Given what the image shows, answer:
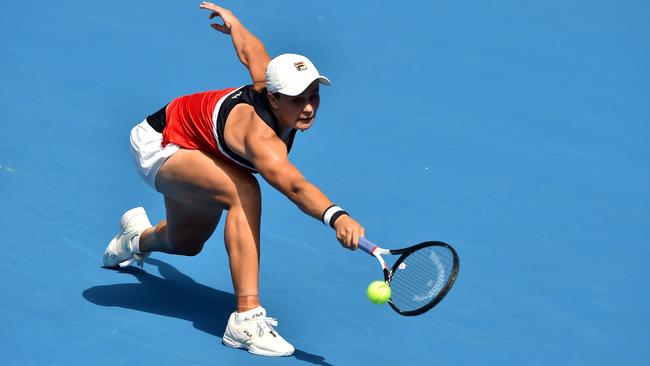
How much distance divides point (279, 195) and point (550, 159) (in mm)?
2161

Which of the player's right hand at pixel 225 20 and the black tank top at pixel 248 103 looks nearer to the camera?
the black tank top at pixel 248 103

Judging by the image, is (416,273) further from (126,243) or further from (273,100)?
(126,243)

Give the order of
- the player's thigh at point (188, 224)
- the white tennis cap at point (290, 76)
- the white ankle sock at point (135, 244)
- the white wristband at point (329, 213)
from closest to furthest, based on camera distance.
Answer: the white wristband at point (329, 213), the white tennis cap at point (290, 76), the player's thigh at point (188, 224), the white ankle sock at point (135, 244)

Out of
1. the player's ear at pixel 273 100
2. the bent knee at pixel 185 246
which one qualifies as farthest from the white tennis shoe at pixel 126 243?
the player's ear at pixel 273 100

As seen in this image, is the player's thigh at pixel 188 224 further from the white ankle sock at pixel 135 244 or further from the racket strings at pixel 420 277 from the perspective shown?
the racket strings at pixel 420 277

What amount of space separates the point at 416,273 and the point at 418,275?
0.07 ft

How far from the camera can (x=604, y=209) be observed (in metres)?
7.93

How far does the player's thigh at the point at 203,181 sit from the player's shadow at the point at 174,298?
2.02ft

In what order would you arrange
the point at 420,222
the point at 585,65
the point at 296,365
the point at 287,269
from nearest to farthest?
the point at 296,365 < the point at 287,269 < the point at 420,222 < the point at 585,65

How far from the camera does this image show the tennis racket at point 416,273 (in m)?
5.29

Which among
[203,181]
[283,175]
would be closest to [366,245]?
[283,175]

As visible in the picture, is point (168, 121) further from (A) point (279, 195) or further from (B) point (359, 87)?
(B) point (359, 87)

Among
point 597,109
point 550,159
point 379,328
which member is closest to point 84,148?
point 379,328

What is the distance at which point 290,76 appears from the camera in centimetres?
570
